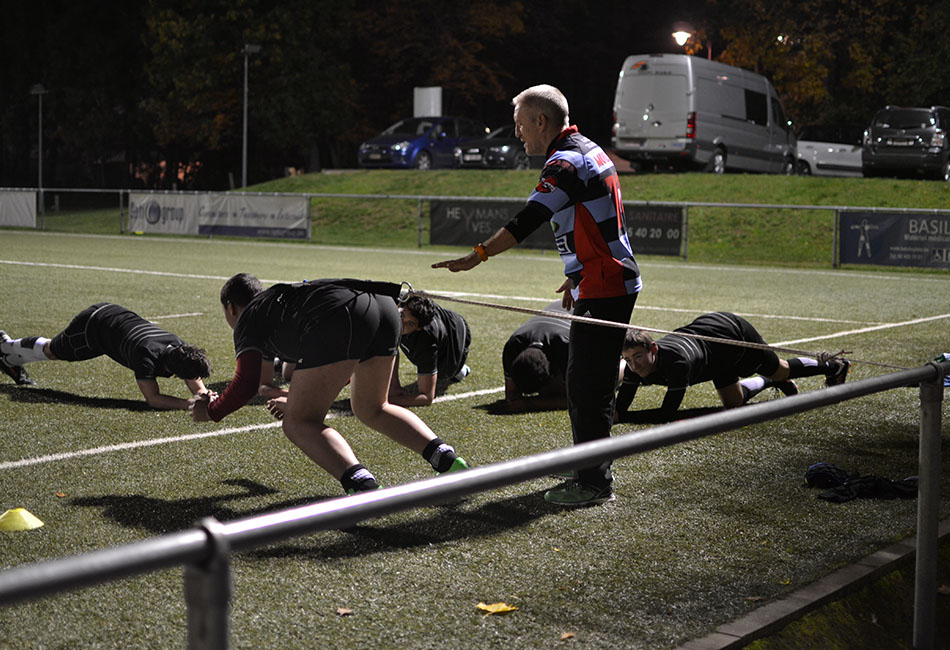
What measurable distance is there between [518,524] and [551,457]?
2796mm

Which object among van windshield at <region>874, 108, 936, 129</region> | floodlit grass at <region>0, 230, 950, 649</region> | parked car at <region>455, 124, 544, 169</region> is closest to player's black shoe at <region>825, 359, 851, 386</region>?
floodlit grass at <region>0, 230, 950, 649</region>

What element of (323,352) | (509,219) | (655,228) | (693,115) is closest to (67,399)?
(323,352)

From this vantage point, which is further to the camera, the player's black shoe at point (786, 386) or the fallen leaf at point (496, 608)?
the player's black shoe at point (786, 386)

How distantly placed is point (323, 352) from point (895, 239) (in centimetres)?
1876

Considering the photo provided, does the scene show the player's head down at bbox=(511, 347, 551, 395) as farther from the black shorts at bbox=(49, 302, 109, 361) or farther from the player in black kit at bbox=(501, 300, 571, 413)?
the black shorts at bbox=(49, 302, 109, 361)

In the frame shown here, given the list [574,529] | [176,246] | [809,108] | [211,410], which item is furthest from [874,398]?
[809,108]

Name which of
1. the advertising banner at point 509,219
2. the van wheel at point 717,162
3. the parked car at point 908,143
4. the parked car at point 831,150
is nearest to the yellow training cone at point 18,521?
the advertising banner at point 509,219

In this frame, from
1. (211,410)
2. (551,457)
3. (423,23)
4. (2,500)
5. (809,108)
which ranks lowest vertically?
(2,500)

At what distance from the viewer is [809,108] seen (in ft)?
139

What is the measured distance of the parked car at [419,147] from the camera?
1446 inches

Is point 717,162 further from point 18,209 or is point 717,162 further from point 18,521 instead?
point 18,521

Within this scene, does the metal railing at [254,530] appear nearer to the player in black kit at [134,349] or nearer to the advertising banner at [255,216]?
the player in black kit at [134,349]

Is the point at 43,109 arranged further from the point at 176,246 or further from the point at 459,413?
the point at 459,413

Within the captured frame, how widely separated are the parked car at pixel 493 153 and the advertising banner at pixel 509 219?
882cm
